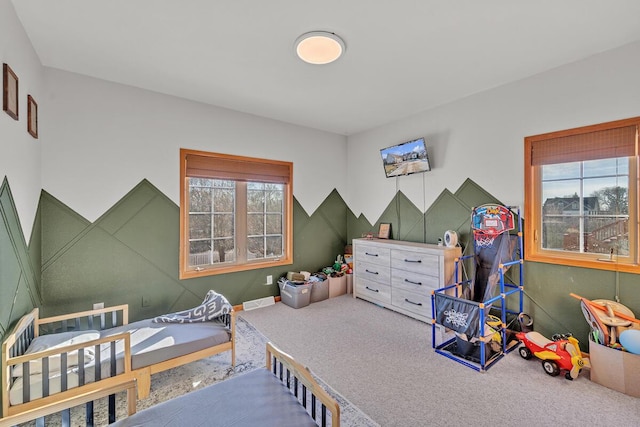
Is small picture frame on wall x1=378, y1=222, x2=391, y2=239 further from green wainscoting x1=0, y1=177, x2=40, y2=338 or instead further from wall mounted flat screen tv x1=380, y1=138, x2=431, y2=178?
green wainscoting x1=0, y1=177, x2=40, y2=338

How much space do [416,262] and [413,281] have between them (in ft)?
0.78

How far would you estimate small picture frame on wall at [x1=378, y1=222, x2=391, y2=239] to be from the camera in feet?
13.7

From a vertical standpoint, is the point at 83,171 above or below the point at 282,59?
below

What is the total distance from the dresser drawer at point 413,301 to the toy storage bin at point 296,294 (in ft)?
3.73

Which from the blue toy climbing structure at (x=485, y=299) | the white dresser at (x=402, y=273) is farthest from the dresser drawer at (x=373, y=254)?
the blue toy climbing structure at (x=485, y=299)

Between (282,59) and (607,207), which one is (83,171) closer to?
(282,59)

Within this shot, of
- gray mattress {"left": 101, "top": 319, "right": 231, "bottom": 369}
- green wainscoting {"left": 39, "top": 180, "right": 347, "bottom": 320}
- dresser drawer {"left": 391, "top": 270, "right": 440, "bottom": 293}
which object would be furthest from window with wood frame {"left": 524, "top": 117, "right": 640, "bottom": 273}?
green wainscoting {"left": 39, "top": 180, "right": 347, "bottom": 320}

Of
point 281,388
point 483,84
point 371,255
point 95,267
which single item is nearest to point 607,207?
point 483,84

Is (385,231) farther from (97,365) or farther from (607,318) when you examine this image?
(97,365)

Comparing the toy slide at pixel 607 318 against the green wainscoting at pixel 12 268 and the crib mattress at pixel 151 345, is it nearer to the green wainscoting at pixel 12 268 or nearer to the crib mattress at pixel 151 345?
the crib mattress at pixel 151 345

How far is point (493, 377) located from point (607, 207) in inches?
69.1

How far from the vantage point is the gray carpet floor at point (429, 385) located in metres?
1.79

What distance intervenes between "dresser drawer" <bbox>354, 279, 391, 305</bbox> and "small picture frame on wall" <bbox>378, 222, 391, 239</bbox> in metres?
0.73

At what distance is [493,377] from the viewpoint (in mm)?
2195
